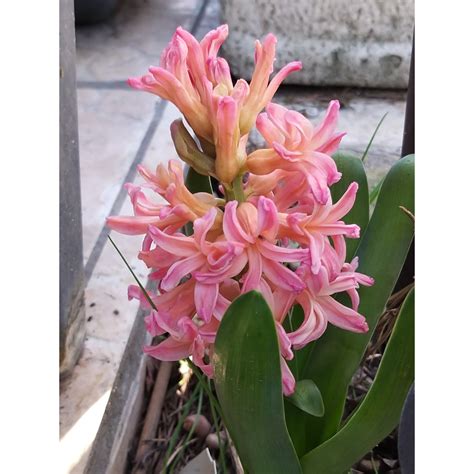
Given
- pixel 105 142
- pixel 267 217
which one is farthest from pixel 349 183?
pixel 105 142

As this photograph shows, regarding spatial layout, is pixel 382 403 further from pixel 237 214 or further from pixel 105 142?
pixel 105 142

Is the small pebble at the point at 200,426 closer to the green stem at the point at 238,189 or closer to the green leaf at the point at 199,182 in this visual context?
the green leaf at the point at 199,182

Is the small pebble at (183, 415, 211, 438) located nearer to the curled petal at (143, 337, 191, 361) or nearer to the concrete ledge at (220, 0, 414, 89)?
the curled petal at (143, 337, 191, 361)

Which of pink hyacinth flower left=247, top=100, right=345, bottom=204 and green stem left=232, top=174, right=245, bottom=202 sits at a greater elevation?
pink hyacinth flower left=247, top=100, right=345, bottom=204

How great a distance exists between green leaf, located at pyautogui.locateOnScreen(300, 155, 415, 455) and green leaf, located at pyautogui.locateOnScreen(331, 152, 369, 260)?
0.04 meters

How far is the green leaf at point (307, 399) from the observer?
2.20ft

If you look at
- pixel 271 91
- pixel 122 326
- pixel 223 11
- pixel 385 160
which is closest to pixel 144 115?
pixel 223 11

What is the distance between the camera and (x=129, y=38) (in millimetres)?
2471

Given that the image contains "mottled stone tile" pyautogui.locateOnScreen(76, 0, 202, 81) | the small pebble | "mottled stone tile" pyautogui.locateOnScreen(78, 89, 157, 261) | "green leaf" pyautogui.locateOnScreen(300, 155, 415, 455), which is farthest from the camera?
"mottled stone tile" pyautogui.locateOnScreen(76, 0, 202, 81)

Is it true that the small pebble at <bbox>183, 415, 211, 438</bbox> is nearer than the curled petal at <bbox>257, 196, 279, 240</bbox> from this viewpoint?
No

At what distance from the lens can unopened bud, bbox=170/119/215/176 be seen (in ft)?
2.10

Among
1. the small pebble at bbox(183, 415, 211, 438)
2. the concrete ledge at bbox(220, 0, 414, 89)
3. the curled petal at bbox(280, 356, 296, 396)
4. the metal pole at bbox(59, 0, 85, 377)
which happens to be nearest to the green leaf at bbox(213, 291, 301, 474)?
the curled petal at bbox(280, 356, 296, 396)

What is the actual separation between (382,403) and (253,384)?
0.11m
